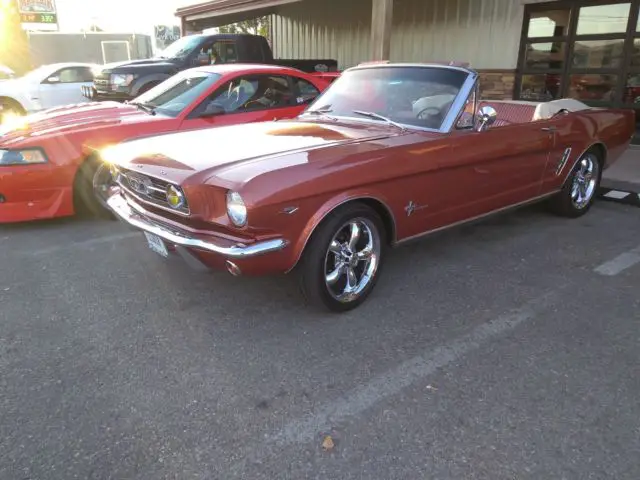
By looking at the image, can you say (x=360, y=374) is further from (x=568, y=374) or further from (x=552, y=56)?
(x=552, y=56)

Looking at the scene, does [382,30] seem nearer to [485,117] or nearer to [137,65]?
[137,65]

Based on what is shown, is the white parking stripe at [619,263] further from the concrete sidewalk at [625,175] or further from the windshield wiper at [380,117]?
the concrete sidewalk at [625,175]

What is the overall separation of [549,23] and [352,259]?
8761mm

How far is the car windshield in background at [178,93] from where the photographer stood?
18.6 feet

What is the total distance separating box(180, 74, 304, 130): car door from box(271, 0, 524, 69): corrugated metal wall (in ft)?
19.9

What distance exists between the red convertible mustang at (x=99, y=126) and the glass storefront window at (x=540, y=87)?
5.97 metres

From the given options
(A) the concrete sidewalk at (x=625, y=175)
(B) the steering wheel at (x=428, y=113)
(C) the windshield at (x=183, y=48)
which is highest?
(C) the windshield at (x=183, y=48)

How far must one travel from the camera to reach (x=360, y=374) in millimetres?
2801

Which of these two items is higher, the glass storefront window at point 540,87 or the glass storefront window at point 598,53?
the glass storefront window at point 598,53

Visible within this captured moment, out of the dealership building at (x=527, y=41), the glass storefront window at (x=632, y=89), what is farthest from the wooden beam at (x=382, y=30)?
the glass storefront window at (x=632, y=89)

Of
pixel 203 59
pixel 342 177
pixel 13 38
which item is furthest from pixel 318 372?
pixel 13 38

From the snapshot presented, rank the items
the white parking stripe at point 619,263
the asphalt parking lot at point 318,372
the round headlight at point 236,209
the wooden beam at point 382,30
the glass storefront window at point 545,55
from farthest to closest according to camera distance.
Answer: the glass storefront window at point 545,55
the wooden beam at point 382,30
the white parking stripe at point 619,263
the round headlight at point 236,209
the asphalt parking lot at point 318,372

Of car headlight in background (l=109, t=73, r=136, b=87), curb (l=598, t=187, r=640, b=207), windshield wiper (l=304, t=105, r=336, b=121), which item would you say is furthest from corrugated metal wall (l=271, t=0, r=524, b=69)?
windshield wiper (l=304, t=105, r=336, b=121)

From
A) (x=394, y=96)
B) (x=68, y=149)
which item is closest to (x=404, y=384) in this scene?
(x=394, y=96)
